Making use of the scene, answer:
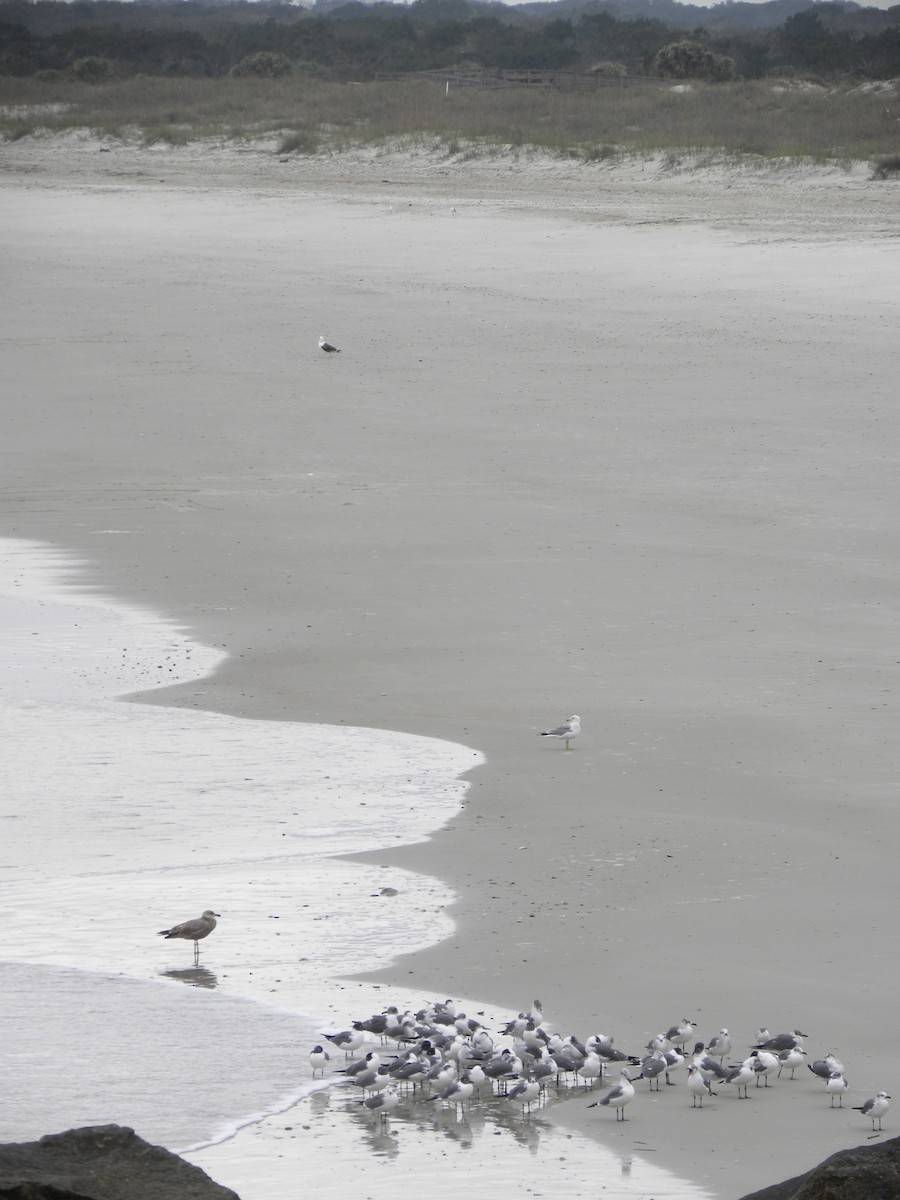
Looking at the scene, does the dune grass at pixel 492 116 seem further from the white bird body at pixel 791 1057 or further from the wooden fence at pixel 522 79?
the white bird body at pixel 791 1057

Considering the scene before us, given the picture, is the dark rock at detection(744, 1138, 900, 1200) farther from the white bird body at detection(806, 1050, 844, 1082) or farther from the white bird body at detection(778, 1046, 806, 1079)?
the white bird body at detection(778, 1046, 806, 1079)

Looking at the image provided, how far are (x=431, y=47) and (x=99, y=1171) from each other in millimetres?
72779

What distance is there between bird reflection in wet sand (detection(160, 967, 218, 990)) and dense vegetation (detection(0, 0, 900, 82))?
45.3 m

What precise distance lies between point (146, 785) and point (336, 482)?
6.71 meters

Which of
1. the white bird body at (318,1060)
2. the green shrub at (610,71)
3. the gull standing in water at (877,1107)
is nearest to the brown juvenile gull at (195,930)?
the white bird body at (318,1060)

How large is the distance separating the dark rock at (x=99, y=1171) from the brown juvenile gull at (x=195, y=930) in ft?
7.80

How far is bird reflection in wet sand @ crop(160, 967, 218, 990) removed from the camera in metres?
6.81

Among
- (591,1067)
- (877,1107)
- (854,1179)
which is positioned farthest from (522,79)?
(854,1179)

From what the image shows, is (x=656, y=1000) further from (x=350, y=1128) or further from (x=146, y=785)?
(x=146, y=785)

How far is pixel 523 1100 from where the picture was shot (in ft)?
19.3

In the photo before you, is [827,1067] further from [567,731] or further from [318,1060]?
[567,731]

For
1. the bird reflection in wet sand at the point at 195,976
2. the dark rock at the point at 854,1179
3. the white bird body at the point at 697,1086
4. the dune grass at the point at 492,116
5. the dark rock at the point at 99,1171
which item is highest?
the dune grass at the point at 492,116

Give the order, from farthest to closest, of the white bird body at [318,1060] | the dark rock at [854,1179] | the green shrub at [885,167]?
the green shrub at [885,167] < the white bird body at [318,1060] < the dark rock at [854,1179]

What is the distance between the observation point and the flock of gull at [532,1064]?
573 centimetres
